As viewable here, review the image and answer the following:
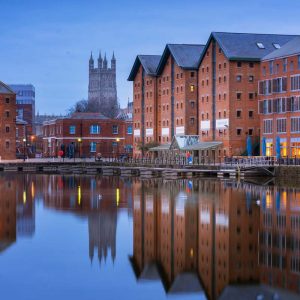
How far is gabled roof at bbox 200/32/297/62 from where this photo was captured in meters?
91.6

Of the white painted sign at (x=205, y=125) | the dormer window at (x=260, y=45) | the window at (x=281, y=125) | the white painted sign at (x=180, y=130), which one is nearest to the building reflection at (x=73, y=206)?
the window at (x=281, y=125)

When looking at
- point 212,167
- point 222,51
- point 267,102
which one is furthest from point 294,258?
point 222,51

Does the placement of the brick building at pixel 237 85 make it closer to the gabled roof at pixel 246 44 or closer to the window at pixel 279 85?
the gabled roof at pixel 246 44

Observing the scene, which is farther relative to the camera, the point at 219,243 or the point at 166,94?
the point at 166,94

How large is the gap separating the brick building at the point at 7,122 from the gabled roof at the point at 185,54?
29.2 m

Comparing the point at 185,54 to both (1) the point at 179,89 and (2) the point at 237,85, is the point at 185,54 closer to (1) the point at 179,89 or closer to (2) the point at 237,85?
(1) the point at 179,89

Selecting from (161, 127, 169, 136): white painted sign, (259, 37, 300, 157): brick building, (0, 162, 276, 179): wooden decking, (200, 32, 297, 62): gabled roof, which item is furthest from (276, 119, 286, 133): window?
(161, 127, 169, 136): white painted sign

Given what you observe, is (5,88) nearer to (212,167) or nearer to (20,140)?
(20,140)

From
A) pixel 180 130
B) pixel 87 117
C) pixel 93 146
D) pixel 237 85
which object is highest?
pixel 237 85

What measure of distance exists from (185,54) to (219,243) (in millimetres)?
72992

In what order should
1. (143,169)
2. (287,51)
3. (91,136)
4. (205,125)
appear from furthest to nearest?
(91,136), (205,125), (143,169), (287,51)

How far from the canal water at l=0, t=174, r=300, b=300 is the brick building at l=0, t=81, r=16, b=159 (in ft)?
230

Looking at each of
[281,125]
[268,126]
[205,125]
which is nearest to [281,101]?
[281,125]

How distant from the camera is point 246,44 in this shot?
93.7 metres
